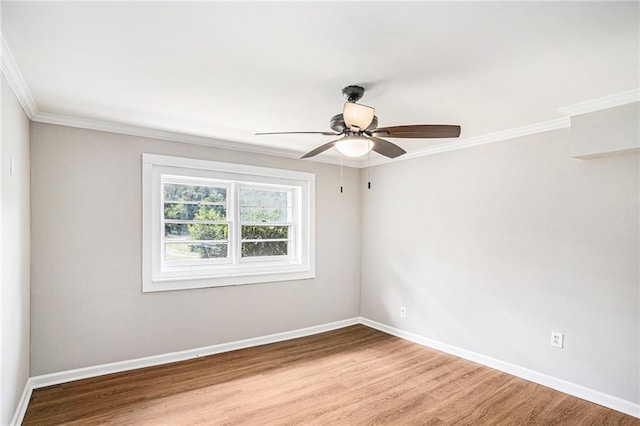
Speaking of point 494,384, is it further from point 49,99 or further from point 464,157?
point 49,99

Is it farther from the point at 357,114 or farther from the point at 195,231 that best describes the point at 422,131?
the point at 195,231

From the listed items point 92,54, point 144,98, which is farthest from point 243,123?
point 92,54

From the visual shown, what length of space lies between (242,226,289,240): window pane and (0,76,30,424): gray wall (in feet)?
6.89

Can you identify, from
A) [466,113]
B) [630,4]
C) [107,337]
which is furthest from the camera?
[107,337]

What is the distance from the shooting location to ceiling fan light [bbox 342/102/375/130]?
6.97 feet

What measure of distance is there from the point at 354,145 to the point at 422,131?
1.54 feet

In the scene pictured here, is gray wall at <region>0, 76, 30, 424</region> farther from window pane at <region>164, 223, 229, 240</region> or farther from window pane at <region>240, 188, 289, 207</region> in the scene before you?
window pane at <region>240, 188, 289, 207</region>

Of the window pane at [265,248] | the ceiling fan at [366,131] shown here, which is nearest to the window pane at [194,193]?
the window pane at [265,248]

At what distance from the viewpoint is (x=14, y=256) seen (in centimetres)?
242

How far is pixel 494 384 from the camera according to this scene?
10.6 ft

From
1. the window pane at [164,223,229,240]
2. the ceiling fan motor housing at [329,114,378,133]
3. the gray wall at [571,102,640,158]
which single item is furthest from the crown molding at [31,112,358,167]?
the gray wall at [571,102,640,158]

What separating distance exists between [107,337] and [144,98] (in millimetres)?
2258

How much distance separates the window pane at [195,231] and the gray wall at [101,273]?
0.35m

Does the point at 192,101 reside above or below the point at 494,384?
above
